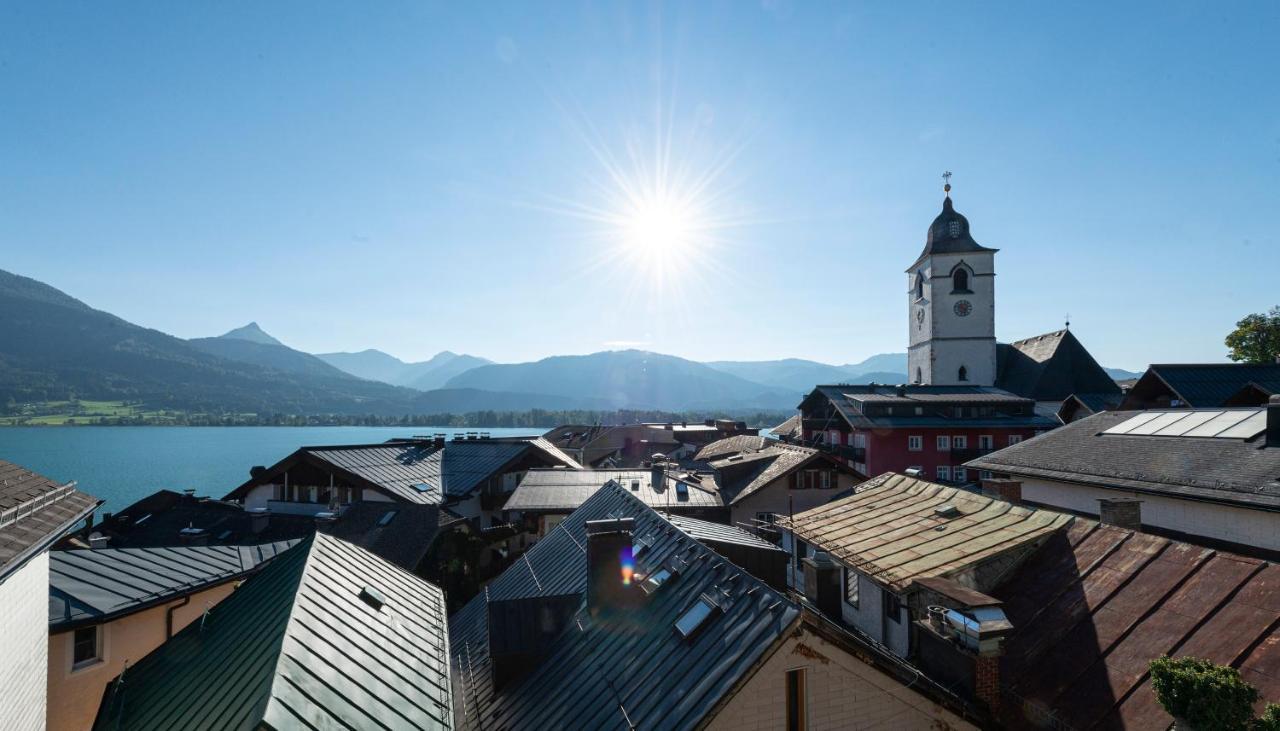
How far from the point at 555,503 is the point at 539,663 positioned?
2104 cm

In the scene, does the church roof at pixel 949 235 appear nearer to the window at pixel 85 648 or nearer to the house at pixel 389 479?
the house at pixel 389 479

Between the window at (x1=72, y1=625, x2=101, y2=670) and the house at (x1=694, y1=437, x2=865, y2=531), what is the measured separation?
90.0 feet

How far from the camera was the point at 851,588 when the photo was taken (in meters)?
15.3

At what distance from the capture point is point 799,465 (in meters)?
36.8

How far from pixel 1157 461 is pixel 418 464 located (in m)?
41.3

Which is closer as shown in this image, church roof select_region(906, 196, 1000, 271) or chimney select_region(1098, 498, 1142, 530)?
chimney select_region(1098, 498, 1142, 530)

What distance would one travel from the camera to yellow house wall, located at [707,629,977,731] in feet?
27.8

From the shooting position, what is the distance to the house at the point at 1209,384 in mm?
28047

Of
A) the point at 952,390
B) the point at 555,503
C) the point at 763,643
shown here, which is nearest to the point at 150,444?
the point at 555,503

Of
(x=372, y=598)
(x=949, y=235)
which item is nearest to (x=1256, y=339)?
(x=949, y=235)

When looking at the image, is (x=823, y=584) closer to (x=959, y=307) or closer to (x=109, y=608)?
(x=109, y=608)

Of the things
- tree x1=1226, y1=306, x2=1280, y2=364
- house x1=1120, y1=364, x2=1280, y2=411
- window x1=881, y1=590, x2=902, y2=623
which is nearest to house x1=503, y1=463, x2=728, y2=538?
window x1=881, y1=590, x2=902, y2=623

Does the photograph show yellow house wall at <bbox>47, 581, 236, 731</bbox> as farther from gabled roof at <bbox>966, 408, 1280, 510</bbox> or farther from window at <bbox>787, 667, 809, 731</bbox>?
gabled roof at <bbox>966, 408, 1280, 510</bbox>

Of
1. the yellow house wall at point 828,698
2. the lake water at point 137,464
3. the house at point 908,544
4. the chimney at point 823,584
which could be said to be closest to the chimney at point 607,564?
the yellow house wall at point 828,698
